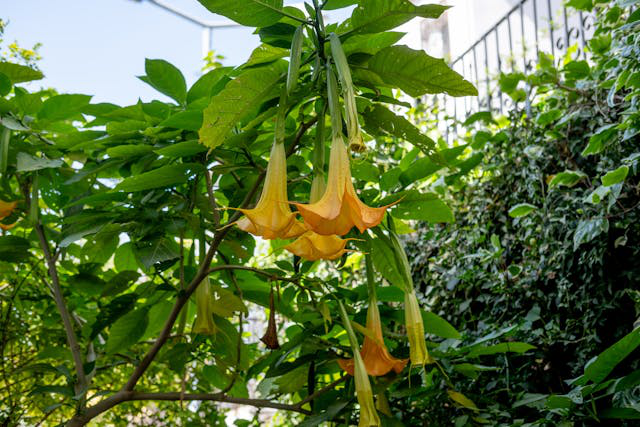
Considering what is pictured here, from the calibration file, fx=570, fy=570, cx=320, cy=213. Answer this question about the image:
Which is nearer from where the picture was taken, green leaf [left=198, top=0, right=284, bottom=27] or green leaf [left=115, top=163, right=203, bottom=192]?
green leaf [left=198, top=0, right=284, bottom=27]

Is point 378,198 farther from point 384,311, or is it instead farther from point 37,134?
point 37,134

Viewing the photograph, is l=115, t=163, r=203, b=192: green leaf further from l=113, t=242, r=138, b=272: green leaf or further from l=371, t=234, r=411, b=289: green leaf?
l=113, t=242, r=138, b=272: green leaf

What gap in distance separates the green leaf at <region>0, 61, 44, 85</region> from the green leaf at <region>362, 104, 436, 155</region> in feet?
2.22

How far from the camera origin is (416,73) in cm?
62

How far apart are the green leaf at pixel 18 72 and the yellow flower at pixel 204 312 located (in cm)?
50

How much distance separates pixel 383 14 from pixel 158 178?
41 centimetres

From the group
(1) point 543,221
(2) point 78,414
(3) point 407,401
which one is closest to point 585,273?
(1) point 543,221

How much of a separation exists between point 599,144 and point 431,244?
3.03ft

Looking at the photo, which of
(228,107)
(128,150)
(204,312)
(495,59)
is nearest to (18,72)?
(128,150)

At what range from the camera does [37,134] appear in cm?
119

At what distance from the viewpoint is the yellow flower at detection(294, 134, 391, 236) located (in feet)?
1.59

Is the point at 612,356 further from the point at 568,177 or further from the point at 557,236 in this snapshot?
the point at 557,236

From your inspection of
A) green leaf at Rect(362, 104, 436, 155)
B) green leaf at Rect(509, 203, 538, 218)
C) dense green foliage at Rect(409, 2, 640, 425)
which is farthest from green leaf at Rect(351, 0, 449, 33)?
green leaf at Rect(509, 203, 538, 218)

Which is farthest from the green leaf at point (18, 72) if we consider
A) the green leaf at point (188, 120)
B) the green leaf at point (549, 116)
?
the green leaf at point (549, 116)
